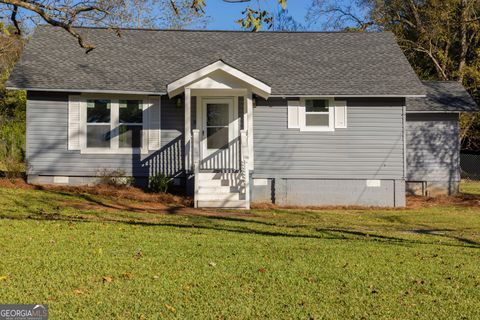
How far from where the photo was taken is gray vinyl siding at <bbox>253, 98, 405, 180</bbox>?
16.8 m

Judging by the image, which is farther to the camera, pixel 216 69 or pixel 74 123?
pixel 74 123

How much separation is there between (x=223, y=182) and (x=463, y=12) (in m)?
19.1

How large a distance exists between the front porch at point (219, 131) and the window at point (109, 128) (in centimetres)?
166

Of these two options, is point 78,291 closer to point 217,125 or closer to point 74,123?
point 217,125

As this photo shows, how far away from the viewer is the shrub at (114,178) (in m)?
16.6

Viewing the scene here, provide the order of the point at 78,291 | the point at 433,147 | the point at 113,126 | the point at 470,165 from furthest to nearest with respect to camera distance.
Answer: the point at 470,165
the point at 433,147
the point at 113,126
the point at 78,291

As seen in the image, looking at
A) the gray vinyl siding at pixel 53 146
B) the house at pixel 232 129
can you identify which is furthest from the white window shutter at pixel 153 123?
the gray vinyl siding at pixel 53 146

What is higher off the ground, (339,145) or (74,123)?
(74,123)

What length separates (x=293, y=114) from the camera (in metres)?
16.8

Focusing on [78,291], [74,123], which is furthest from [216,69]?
[78,291]

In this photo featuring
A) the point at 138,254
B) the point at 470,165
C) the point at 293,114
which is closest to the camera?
the point at 138,254

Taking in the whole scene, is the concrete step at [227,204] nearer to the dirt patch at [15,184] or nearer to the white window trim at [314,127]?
the white window trim at [314,127]

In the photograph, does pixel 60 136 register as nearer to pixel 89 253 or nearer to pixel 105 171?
pixel 105 171

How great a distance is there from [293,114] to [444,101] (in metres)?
6.34
